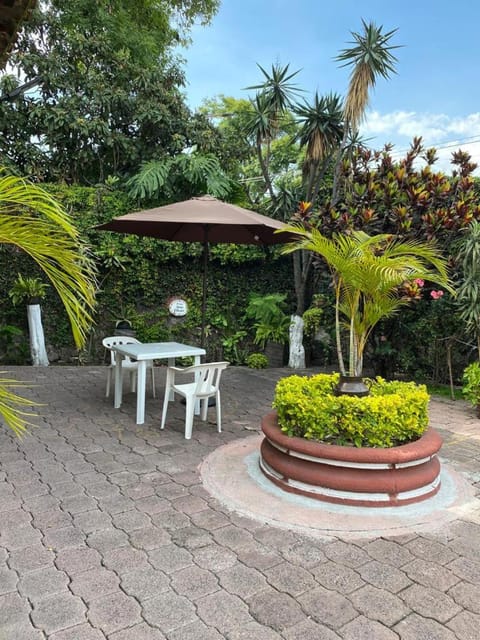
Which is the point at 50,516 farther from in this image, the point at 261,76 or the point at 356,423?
the point at 261,76

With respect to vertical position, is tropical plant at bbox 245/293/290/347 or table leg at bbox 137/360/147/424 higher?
tropical plant at bbox 245/293/290/347

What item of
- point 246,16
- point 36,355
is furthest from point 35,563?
point 246,16

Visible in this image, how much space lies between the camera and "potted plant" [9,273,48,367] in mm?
7223

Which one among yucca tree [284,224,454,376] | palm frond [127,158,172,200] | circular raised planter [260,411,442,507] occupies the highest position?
palm frond [127,158,172,200]

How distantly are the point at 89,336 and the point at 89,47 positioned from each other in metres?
6.03

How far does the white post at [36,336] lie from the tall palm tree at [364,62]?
5.79 meters

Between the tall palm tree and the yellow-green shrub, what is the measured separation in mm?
5190

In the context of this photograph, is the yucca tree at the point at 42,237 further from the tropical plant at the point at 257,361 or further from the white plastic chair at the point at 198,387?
the tropical plant at the point at 257,361

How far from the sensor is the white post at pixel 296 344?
7883mm

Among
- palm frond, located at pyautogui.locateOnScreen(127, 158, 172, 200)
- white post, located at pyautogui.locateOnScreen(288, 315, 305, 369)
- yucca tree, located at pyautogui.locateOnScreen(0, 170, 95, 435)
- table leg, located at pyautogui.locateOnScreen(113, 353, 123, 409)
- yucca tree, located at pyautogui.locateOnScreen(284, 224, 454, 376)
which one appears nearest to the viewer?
yucca tree, located at pyautogui.locateOnScreen(0, 170, 95, 435)

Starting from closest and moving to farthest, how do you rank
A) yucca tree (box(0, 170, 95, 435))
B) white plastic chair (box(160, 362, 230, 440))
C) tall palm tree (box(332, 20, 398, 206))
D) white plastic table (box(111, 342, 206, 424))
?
1. yucca tree (box(0, 170, 95, 435))
2. white plastic chair (box(160, 362, 230, 440))
3. white plastic table (box(111, 342, 206, 424))
4. tall palm tree (box(332, 20, 398, 206))

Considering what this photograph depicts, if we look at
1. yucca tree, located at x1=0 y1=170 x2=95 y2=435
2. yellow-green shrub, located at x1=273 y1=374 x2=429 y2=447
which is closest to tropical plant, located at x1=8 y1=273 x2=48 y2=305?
yellow-green shrub, located at x1=273 y1=374 x2=429 y2=447

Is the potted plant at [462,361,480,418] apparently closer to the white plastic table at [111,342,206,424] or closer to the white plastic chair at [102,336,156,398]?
the white plastic table at [111,342,206,424]

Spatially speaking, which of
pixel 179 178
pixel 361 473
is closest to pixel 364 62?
pixel 179 178
